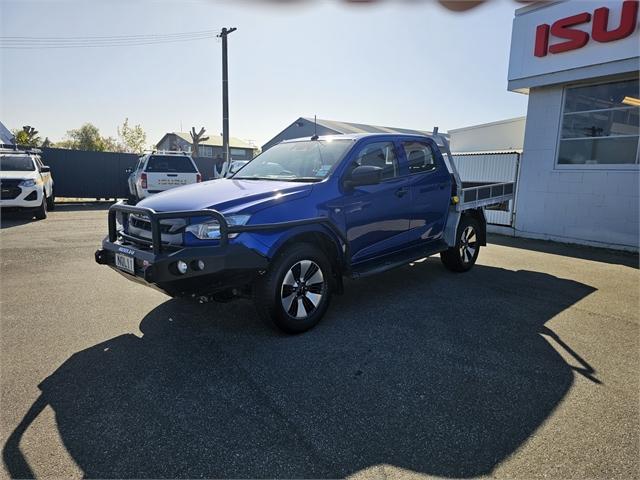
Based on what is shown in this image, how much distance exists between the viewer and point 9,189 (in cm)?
989

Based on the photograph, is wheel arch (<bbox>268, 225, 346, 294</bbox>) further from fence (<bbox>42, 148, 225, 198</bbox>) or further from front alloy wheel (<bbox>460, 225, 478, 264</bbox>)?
fence (<bbox>42, 148, 225, 198</bbox>)

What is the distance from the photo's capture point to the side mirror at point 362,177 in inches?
157

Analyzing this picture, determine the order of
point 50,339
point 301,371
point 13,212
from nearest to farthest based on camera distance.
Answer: point 301,371 → point 50,339 → point 13,212

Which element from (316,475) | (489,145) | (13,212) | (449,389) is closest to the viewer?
(316,475)

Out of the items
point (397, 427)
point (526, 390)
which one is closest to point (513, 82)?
point (526, 390)

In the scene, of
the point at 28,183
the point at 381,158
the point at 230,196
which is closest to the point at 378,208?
the point at 381,158

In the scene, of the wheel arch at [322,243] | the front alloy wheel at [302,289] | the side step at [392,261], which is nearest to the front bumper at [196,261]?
the wheel arch at [322,243]

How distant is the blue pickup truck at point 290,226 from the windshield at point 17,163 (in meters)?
9.10

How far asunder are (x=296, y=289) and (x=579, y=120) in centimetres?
871

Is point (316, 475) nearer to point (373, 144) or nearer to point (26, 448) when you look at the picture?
point (26, 448)

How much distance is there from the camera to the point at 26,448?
2199 millimetres

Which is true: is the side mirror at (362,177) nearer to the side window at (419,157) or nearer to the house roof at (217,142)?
the side window at (419,157)

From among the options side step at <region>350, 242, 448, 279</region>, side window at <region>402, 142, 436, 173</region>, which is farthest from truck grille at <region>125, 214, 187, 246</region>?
side window at <region>402, 142, 436, 173</region>

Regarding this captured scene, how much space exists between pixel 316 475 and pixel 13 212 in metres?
12.5
